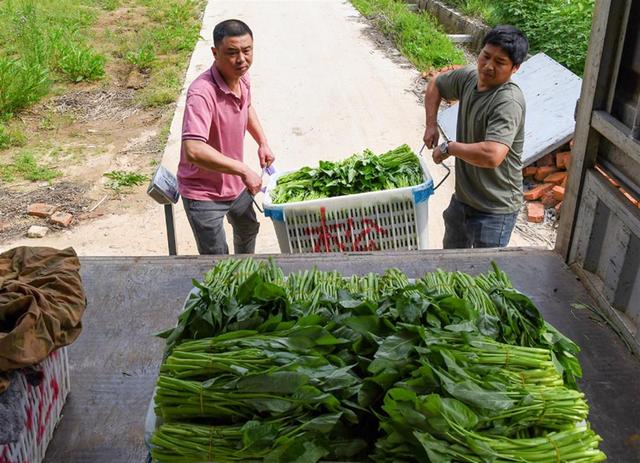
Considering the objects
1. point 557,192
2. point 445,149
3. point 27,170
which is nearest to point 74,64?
point 27,170

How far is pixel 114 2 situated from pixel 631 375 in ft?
50.3

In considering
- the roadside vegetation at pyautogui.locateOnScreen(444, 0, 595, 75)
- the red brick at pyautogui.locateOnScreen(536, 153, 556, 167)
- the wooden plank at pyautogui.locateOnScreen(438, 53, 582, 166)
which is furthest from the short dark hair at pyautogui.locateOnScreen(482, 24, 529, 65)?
the roadside vegetation at pyautogui.locateOnScreen(444, 0, 595, 75)

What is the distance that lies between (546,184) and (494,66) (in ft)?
10.3

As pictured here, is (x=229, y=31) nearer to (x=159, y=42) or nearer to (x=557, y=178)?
(x=557, y=178)

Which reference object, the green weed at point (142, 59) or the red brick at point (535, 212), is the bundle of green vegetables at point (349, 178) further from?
the green weed at point (142, 59)

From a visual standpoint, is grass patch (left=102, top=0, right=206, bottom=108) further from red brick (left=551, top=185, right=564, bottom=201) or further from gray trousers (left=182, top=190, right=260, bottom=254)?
red brick (left=551, top=185, right=564, bottom=201)

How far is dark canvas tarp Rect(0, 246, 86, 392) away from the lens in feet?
6.66

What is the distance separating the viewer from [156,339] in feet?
9.82

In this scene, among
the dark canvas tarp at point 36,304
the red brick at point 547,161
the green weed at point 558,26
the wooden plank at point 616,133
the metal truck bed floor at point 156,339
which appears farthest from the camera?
the green weed at point 558,26

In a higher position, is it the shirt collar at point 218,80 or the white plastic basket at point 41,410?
the shirt collar at point 218,80

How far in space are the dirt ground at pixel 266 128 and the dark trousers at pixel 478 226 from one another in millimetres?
1560

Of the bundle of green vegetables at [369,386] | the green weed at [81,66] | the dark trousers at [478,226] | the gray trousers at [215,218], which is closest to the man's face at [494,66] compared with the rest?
the dark trousers at [478,226]

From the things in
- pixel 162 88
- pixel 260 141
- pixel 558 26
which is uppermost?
pixel 260 141

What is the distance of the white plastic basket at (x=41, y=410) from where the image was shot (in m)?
2.10
